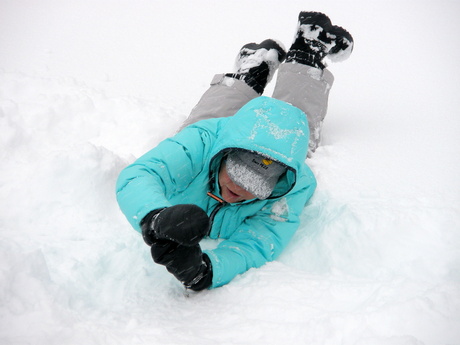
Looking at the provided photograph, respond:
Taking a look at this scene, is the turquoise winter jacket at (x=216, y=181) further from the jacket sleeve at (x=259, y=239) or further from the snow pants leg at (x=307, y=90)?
the snow pants leg at (x=307, y=90)

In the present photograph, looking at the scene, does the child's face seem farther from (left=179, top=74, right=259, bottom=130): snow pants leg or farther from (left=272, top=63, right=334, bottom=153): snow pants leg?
(left=272, top=63, right=334, bottom=153): snow pants leg

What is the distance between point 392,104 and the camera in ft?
10.8

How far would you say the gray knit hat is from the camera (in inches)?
63.6

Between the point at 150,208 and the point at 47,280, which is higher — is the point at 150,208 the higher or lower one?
the higher one

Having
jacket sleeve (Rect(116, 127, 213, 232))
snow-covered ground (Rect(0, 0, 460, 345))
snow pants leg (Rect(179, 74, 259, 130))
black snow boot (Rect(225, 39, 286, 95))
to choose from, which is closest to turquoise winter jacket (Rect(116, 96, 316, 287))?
jacket sleeve (Rect(116, 127, 213, 232))

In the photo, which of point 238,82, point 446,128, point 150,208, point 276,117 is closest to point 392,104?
point 446,128

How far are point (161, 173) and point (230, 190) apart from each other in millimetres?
336

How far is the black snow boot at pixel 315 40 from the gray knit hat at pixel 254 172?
1426 millimetres

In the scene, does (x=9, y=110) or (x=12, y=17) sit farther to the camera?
(x=12, y=17)

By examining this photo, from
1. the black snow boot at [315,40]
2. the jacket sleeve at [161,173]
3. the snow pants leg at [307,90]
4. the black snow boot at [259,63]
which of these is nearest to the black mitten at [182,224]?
the jacket sleeve at [161,173]

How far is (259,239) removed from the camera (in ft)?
6.02

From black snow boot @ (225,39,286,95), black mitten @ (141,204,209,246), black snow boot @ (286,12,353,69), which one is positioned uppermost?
black snow boot @ (286,12,353,69)

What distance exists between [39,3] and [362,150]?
4.30m

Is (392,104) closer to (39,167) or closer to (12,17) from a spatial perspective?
(39,167)
